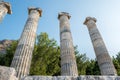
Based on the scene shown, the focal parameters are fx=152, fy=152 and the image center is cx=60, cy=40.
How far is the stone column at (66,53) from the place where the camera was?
12128mm

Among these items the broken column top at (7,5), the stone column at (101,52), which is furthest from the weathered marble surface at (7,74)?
the broken column top at (7,5)

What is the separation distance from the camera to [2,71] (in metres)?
3.38

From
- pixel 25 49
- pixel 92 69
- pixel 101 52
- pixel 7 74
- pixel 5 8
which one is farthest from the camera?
pixel 92 69

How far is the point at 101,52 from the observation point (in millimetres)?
15156

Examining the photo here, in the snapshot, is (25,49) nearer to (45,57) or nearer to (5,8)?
(5,8)

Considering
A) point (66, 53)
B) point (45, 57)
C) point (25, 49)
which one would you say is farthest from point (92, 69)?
point (25, 49)

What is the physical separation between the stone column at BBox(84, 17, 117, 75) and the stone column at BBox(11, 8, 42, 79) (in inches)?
258

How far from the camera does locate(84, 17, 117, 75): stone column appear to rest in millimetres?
13369

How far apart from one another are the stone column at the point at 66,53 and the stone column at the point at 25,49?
112 inches

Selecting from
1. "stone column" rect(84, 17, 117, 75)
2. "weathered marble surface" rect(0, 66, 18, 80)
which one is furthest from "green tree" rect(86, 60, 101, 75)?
"weathered marble surface" rect(0, 66, 18, 80)

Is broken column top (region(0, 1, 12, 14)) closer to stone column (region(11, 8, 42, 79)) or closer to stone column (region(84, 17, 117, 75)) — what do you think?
stone column (region(11, 8, 42, 79))

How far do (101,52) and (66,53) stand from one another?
380 centimetres

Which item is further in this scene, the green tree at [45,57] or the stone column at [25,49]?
the green tree at [45,57]

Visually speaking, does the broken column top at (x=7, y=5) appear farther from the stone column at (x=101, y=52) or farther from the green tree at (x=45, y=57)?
the stone column at (x=101, y=52)
